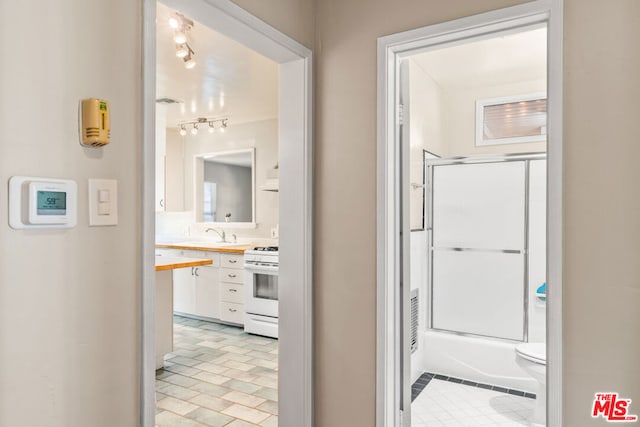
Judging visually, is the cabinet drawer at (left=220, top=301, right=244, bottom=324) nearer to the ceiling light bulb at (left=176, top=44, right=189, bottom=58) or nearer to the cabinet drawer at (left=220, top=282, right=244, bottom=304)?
the cabinet drawer at (left=220, top=282, right=244, bottom=304)

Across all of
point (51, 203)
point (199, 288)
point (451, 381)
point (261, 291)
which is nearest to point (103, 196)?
point (51, 203)

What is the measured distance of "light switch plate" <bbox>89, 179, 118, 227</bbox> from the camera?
113 cm

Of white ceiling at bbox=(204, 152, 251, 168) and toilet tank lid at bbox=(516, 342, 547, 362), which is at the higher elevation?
white ceiling at bbox=(204, 152, 251, 168)

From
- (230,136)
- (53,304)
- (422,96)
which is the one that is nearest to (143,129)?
(53,304)

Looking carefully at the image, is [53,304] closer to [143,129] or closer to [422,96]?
[143,129]

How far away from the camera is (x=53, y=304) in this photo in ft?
3.43

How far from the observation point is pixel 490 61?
332 centimetres

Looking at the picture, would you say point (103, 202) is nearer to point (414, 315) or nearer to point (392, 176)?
point (392, 176)

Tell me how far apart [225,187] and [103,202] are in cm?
455

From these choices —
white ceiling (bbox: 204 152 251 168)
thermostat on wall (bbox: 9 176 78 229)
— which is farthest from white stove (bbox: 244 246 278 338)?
thermostat on wall (bbox: 9 176 78 229)

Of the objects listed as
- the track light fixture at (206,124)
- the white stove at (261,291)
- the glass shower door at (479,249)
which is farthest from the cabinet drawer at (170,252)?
the glass shower door at (479,249)

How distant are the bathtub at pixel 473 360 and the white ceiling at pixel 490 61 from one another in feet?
7.52

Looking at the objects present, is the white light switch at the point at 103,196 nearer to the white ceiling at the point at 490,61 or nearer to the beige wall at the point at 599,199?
the beige wall at the point at 599,199

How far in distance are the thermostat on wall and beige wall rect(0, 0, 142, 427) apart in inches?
0.7
